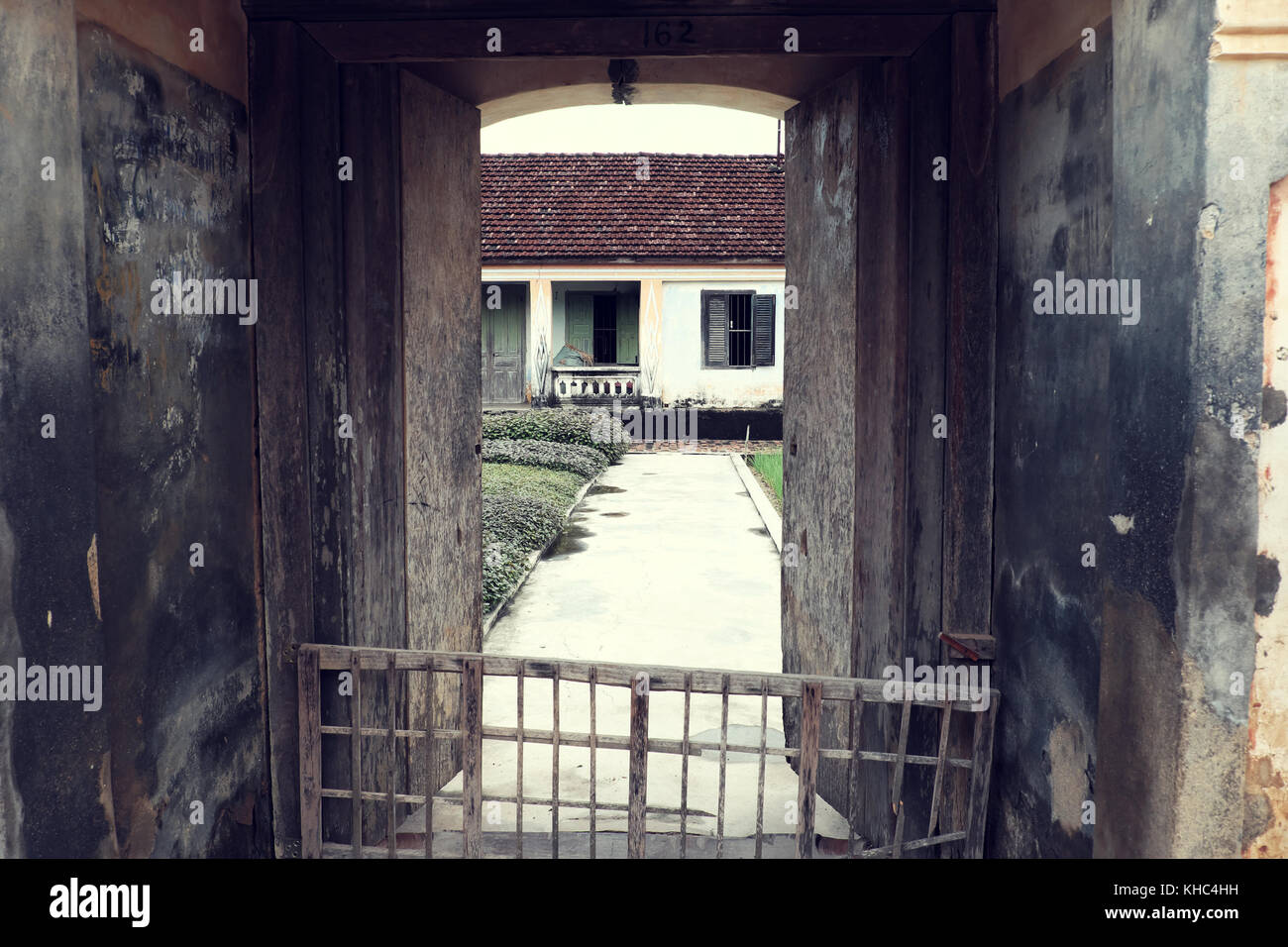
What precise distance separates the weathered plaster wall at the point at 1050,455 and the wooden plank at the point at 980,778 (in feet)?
0.19

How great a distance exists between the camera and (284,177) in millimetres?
3455

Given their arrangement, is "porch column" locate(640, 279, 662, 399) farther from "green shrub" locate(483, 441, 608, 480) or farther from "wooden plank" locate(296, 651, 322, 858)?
"wooden plank" locate(296, 651, 322, 858)

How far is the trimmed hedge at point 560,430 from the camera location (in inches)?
636

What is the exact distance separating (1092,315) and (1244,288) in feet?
2.06

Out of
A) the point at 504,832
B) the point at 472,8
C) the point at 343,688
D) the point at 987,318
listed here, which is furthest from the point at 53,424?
the point at 987,318

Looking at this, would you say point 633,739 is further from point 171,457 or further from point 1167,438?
point 1167,438

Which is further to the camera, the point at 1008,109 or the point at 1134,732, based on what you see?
the point at 1008,109

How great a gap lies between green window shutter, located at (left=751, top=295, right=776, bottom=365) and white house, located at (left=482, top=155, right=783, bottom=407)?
19mm

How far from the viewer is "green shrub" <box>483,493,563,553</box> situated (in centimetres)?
927

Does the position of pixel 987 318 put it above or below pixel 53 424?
above

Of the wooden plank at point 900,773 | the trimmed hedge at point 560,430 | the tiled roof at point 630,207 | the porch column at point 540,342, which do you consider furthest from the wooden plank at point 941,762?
the porch column at point 540,342


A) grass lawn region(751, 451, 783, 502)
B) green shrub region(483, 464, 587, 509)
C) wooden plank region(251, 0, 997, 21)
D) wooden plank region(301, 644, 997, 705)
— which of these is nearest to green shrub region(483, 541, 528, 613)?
green shrub region(483, 464, 587, 509)

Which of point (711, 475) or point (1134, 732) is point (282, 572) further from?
point (711, 475)

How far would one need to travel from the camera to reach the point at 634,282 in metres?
19.7
